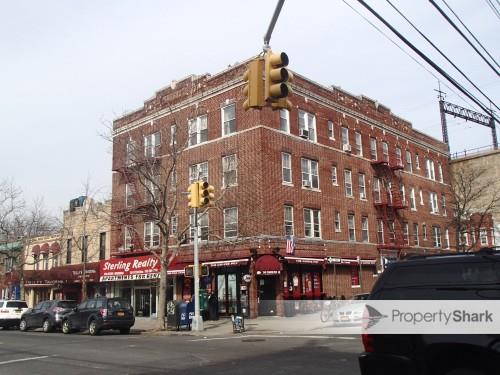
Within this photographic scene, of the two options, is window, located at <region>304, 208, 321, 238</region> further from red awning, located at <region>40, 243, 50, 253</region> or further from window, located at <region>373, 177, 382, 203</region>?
red awning, located at <region>40, 243, 50, 253</region>

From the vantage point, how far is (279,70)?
911 cm

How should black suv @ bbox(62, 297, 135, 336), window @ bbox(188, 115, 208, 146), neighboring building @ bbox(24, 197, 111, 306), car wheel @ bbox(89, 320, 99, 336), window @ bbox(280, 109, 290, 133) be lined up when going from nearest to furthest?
car wheel @ bbox(89, 320, 99, 336)
black suv @ bbox(62, 297, 135, 336)
window @ bbox(280, 109, 290, 133)
window @ bbox(188, 115, 208, 146)
neighboring building @ bbox(24, 197, 111, 306)

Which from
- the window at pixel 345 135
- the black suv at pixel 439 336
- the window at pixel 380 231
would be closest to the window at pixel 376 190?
the window at pixel 380 231

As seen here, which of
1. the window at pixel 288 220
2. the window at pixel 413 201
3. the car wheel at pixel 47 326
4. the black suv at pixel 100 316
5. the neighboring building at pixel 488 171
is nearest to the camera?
the black suv at pixel 100 316

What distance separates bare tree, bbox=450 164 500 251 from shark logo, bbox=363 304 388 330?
3950 cm

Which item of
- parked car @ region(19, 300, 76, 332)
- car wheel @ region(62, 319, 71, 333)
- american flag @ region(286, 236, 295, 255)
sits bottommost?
car wheel @ region(62, 319, 71, 333)

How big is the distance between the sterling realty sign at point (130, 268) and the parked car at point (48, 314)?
20.1 feet

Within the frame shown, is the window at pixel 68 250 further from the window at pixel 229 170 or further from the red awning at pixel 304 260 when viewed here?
the red awning at pixel 304 260

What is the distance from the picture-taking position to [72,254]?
1678 inches

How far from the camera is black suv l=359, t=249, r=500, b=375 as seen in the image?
5395 millimetres

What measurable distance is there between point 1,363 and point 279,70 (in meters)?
10.1

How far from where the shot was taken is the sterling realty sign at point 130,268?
103 feet

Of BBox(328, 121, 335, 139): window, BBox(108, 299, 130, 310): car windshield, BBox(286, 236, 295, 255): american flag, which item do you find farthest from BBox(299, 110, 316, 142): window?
BBox(108, 299, 130, 310): car windshield

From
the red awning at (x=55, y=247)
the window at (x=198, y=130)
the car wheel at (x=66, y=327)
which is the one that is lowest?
the car wheel at (x=66, y=327)
